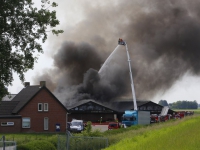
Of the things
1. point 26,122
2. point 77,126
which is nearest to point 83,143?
point 77,126

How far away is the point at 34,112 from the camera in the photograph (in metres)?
75.5

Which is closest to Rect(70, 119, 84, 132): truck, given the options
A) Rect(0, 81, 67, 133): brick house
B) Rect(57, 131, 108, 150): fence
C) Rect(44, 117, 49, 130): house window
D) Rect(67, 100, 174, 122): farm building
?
Rect(0, 81, 67, 133): brick house

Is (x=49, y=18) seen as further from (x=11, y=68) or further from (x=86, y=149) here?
(x=86, y=149)

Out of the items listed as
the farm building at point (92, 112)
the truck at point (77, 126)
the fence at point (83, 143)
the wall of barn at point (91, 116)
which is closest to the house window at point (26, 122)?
the truck at point (77, 126)

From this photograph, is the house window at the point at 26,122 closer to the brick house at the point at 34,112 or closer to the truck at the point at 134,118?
the brick house at the point at 34,112

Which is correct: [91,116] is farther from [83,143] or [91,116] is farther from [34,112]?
[83,143]

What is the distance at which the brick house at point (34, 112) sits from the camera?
72.6 metres

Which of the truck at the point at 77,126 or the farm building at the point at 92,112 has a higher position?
the farm building at the point at 92,112

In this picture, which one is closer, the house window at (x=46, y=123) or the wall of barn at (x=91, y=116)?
the house window at (x=46, y=123)

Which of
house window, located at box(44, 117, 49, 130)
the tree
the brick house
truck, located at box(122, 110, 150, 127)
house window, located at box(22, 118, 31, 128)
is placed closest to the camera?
the tree

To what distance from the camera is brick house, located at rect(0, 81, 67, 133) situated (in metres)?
72.6

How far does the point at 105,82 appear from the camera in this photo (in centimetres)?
12356

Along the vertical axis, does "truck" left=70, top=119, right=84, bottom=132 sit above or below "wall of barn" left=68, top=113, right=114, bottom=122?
below

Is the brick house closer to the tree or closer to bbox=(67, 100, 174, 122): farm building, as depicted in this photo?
bbox=(67, 100, 174, 122): farm building
